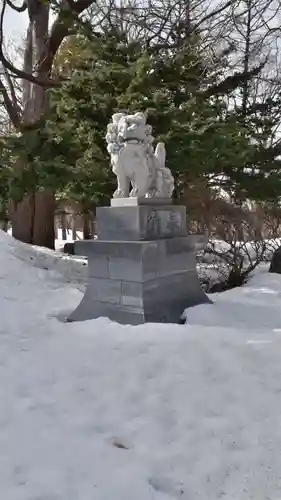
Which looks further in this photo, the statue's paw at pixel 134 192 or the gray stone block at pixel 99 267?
the statue's paw at pixel 134 192

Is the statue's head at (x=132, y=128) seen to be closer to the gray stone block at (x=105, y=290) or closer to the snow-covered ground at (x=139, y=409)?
the gray stone block at (x=105, y=290)

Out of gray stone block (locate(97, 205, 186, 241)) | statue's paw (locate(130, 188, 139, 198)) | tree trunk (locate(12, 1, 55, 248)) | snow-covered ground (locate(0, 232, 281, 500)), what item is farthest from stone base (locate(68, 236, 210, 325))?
tree trunk (locate(12, 1, 55, 248))

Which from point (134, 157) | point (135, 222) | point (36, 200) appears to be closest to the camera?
point (135, 222)

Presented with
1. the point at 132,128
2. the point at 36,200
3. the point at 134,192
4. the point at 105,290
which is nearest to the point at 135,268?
the point at 105,290

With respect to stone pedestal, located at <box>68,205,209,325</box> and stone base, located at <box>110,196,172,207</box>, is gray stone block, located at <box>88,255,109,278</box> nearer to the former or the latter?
stone pedestal, located at <box>68,205,209,325</box>

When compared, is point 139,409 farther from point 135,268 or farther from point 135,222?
point 135,222

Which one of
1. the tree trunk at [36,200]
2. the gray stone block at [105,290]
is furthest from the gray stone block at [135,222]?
the tree trunk at [36,200]

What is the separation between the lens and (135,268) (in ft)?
14.3

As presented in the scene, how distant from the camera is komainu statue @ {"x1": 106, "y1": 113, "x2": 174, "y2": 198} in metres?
4.60

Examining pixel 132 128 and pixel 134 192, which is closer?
pixel 132 128

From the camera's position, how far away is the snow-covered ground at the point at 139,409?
6.95 ft

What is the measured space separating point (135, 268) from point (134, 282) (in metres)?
0.14

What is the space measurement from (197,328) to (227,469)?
1.86 m

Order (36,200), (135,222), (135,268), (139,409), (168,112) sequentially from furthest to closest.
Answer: (36,200), (168,112), (135,222), (135,268), (139,409)
